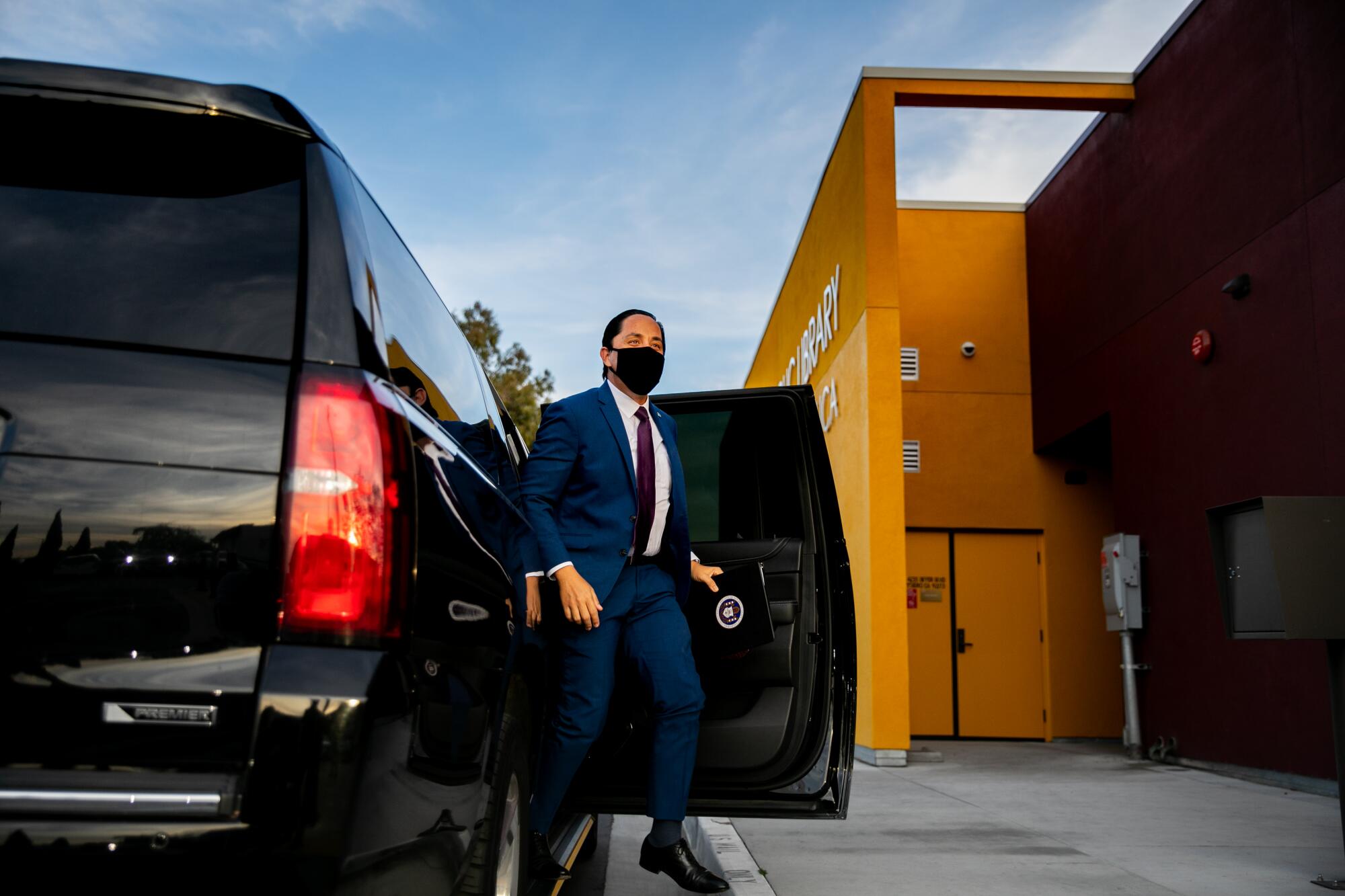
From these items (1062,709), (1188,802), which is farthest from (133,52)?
(1062,709)

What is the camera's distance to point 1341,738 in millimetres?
4102

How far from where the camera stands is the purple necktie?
3.19m

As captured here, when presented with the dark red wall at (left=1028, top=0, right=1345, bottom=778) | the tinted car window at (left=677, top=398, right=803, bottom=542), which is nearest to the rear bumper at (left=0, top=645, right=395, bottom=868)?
the tinted car window at (left=677, top=398, right=803, bottom=542)

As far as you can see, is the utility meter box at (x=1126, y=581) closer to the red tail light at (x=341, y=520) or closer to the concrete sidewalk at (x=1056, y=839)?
the concrete sidewalk at (x=1056, y=839)

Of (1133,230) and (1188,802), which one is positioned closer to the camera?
(1188,802)

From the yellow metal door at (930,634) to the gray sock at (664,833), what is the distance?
388 inches

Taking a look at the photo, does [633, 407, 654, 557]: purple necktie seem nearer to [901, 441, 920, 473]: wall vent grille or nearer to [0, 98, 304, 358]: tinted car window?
[0, 98, 304, 358]: tinted car window

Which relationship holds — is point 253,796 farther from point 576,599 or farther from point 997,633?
point 997,633

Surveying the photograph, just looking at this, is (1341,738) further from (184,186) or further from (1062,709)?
(1062,709)

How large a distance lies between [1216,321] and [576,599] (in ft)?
25.1

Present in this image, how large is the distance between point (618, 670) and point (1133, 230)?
8.76 meters

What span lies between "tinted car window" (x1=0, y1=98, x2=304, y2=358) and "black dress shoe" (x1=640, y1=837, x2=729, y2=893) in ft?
6.66

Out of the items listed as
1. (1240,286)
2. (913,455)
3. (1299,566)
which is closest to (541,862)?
(1299,566)

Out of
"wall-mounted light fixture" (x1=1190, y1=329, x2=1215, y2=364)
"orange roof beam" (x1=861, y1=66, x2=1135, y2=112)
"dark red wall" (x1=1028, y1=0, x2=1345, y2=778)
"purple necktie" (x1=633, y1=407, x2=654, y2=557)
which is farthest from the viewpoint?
"orange roof beam" (x1=861, y1=66, x2=1135, y2=112)
